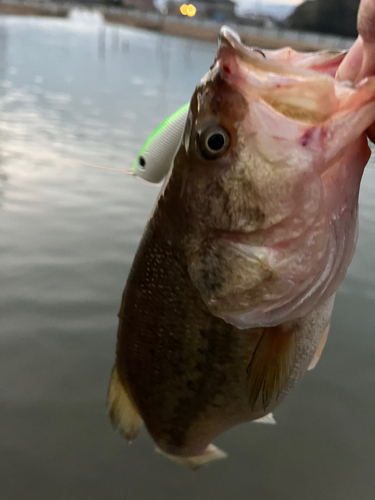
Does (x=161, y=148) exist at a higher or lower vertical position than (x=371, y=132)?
lower

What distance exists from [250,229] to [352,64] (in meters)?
0.41

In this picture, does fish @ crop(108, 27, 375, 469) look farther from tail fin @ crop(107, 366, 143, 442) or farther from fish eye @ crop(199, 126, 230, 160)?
tail fin @ crop(107, 366, 143, 442)

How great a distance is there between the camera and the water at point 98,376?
194 centimetres

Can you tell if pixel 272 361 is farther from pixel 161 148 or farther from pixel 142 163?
pixel 142 163

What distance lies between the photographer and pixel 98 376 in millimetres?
2443

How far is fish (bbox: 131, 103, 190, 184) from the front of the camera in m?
1.94

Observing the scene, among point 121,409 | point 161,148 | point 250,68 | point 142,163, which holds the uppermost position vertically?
point 250,68

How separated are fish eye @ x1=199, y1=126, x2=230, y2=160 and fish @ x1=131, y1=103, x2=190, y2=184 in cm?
96

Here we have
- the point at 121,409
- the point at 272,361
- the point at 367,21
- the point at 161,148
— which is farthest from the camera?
the point at 161,148

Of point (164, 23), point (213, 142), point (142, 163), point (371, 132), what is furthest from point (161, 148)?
point (164, 23)

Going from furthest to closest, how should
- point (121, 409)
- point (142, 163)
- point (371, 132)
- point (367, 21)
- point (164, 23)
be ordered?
point (164, 23) < point (142, 163) < point (121, 409) < point (371, 132) < point (367, 21)

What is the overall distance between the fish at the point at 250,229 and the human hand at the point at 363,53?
36mm

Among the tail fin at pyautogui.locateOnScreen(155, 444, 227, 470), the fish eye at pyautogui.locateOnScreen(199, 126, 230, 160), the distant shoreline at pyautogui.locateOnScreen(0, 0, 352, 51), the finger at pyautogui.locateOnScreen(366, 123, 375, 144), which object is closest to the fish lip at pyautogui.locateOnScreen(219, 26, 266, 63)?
the fish eye at pyautogui.locateOnScreen(199, 126, 230, 160)

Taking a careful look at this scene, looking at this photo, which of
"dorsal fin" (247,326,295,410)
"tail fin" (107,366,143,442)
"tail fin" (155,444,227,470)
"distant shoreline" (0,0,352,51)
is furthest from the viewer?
"distant shoreline" (0,0,352,51)
